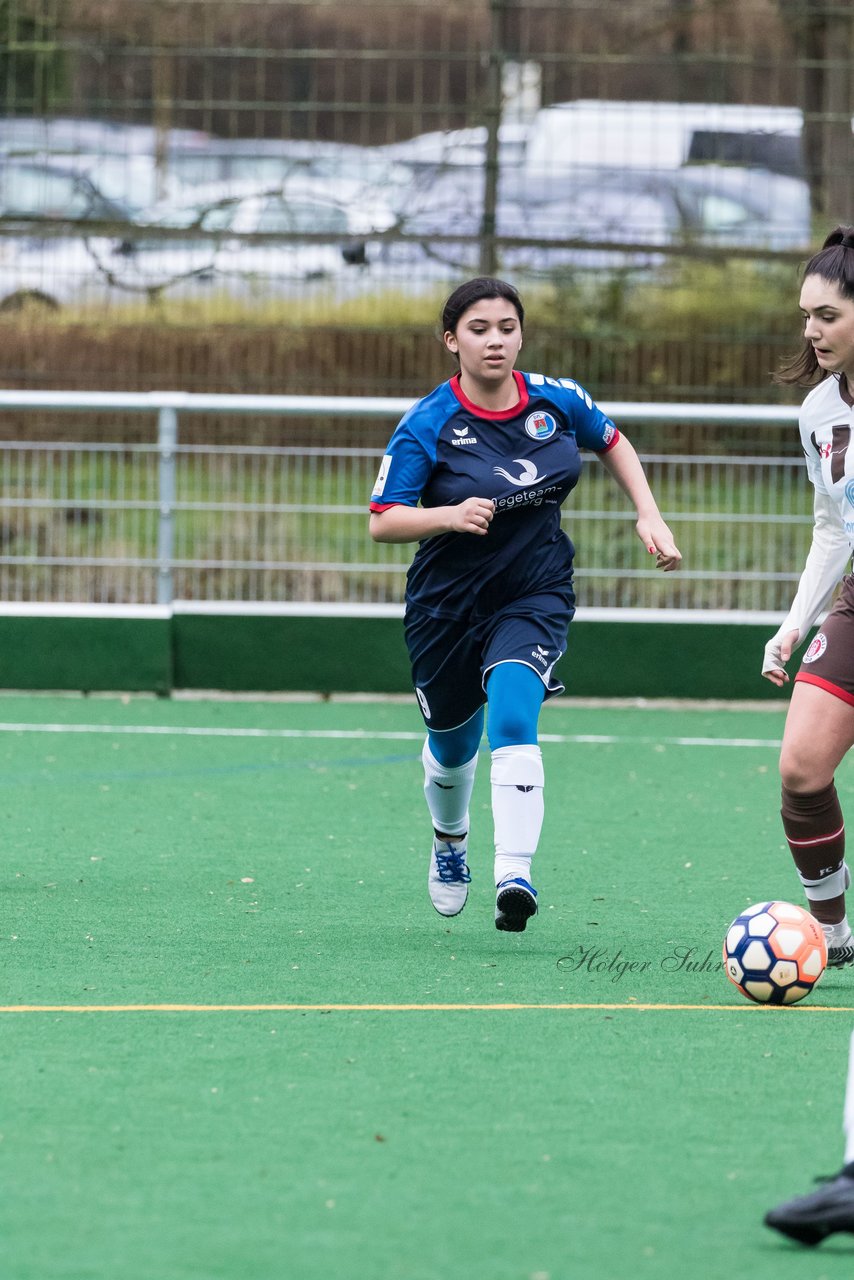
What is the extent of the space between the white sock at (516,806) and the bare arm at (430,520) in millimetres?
611

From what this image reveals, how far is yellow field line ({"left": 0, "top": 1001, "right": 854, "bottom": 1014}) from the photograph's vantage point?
460cm

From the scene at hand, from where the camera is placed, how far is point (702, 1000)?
4777 millimetres

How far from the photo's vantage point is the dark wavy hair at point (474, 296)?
212 inches

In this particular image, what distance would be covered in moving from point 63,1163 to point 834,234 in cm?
279

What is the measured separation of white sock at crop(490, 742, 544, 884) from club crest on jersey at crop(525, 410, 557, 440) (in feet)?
2.86

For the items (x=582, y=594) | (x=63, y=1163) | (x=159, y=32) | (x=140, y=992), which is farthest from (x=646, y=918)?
(x=159, y=32)

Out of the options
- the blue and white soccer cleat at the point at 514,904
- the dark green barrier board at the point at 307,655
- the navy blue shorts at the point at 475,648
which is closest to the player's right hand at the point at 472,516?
the navy blue shorts at the point at 475,648

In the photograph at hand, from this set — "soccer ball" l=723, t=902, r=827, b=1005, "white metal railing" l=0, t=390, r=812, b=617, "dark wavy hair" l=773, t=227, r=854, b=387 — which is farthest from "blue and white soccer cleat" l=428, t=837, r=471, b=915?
"white metal railing" l=0, t=390, r=812, b=617

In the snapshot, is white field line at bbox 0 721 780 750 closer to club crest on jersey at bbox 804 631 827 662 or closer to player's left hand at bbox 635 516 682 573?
player's left hand at bbox 635 516 682 573

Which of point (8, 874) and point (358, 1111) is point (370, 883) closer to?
point (8, 874)

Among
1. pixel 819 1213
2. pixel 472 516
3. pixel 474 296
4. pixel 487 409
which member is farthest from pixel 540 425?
pixel 819 1213

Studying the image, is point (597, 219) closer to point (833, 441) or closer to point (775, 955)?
point (833, 441)

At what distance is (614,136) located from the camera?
484 inches

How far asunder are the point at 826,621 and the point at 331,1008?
1.53 meters
